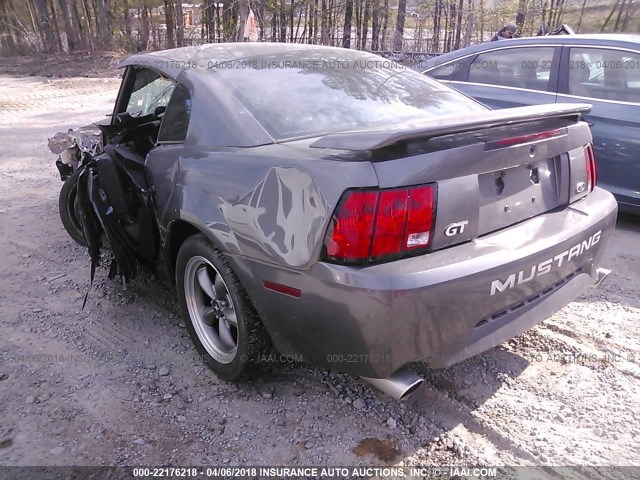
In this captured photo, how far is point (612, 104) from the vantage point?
4613mm

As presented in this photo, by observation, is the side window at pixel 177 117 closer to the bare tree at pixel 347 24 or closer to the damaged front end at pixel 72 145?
the damaged front end at pixel 72 145

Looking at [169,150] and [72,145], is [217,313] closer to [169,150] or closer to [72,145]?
[169,150]

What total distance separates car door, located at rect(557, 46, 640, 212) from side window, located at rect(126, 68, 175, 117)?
3463mm

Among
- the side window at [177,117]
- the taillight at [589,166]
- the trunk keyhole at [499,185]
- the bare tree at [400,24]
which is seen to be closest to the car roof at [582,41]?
the taillight at [589,166]

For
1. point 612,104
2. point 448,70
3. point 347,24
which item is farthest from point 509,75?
point 347,24

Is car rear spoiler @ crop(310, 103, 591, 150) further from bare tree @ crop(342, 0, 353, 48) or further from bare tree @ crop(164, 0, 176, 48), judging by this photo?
bare tree @ crop(164, 0, 176, 48)

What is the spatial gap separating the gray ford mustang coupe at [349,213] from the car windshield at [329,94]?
0.01 meters

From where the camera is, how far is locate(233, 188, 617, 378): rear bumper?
6.56 feet

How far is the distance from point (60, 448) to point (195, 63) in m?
2.10

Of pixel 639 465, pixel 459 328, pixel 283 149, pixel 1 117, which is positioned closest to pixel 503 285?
pixel 459 328

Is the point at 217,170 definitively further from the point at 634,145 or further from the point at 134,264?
the point at 634,145

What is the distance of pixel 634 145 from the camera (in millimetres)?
4438

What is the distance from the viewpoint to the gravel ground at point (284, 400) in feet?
7.63

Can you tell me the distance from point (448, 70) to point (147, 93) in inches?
129
